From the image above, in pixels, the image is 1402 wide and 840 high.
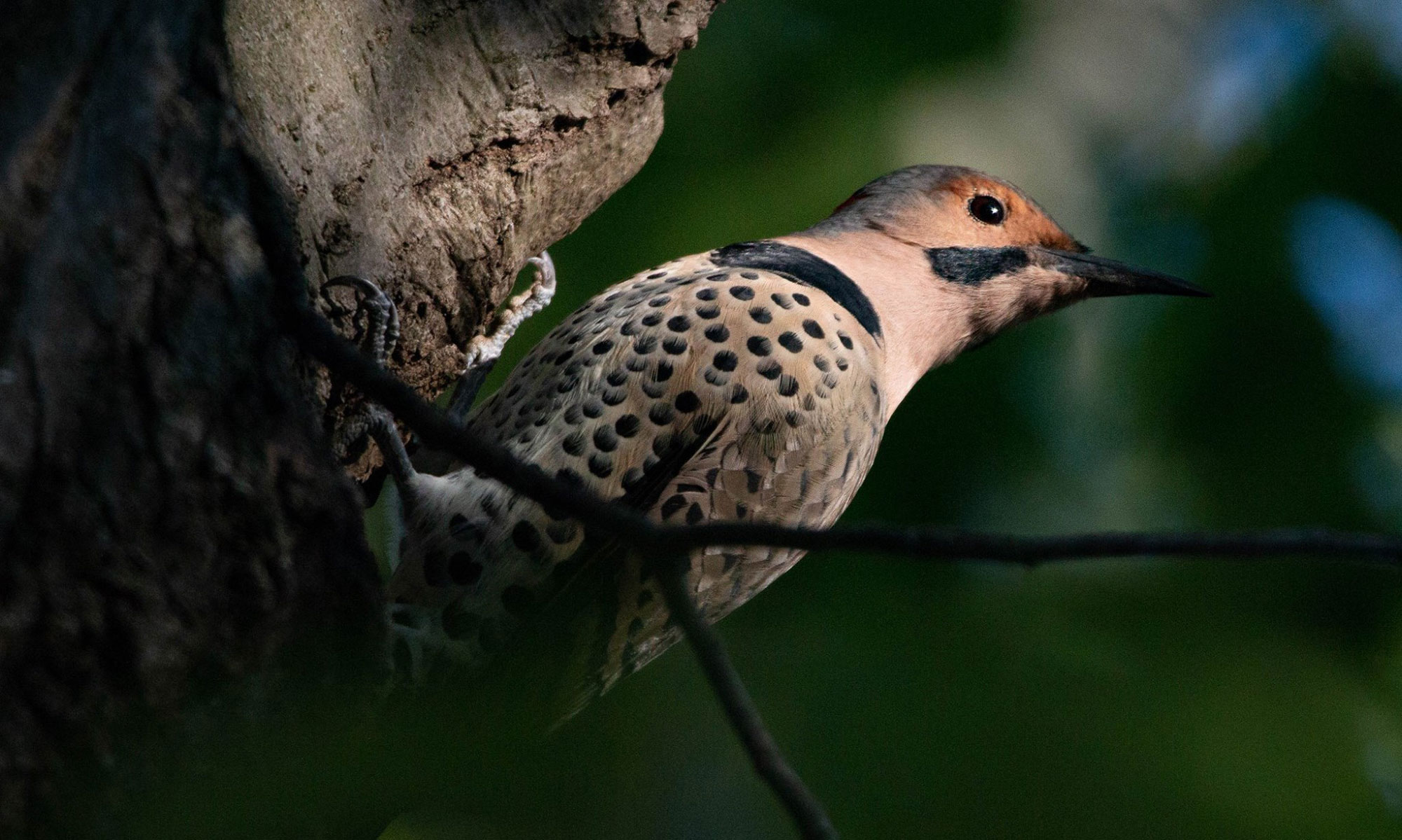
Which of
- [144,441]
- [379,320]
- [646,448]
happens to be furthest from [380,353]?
[144,441]

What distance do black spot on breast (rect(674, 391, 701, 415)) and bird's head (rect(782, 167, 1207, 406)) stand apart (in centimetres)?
83

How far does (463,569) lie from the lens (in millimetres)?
2371

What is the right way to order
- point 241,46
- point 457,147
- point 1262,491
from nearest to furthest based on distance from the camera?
1. point 241,46
2. point 457,147
3. point 1262,491

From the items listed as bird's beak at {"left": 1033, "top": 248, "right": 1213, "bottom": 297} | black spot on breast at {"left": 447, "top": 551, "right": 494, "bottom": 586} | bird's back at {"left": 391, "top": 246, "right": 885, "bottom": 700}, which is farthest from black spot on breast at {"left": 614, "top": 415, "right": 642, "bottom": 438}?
bird's beak at {"left": 1033, "top": 248, "right": 1213, "bottom": 297}

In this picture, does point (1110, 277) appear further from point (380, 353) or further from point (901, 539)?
point (901, 539)

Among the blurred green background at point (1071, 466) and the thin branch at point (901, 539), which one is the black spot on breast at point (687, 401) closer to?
the blurred green background at point (1071, 466)

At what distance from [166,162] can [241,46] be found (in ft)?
2.12

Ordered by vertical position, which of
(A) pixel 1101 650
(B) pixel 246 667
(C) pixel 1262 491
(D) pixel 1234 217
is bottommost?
(C) pixel 1262 491

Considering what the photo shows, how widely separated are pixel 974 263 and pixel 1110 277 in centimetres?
31

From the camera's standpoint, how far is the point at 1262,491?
2721mm

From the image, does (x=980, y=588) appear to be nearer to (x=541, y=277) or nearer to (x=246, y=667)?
(x=246, y=667)

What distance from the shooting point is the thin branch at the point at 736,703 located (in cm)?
116

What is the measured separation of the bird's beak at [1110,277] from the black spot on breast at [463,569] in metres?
1.64

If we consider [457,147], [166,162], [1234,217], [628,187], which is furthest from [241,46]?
[1234,217]
